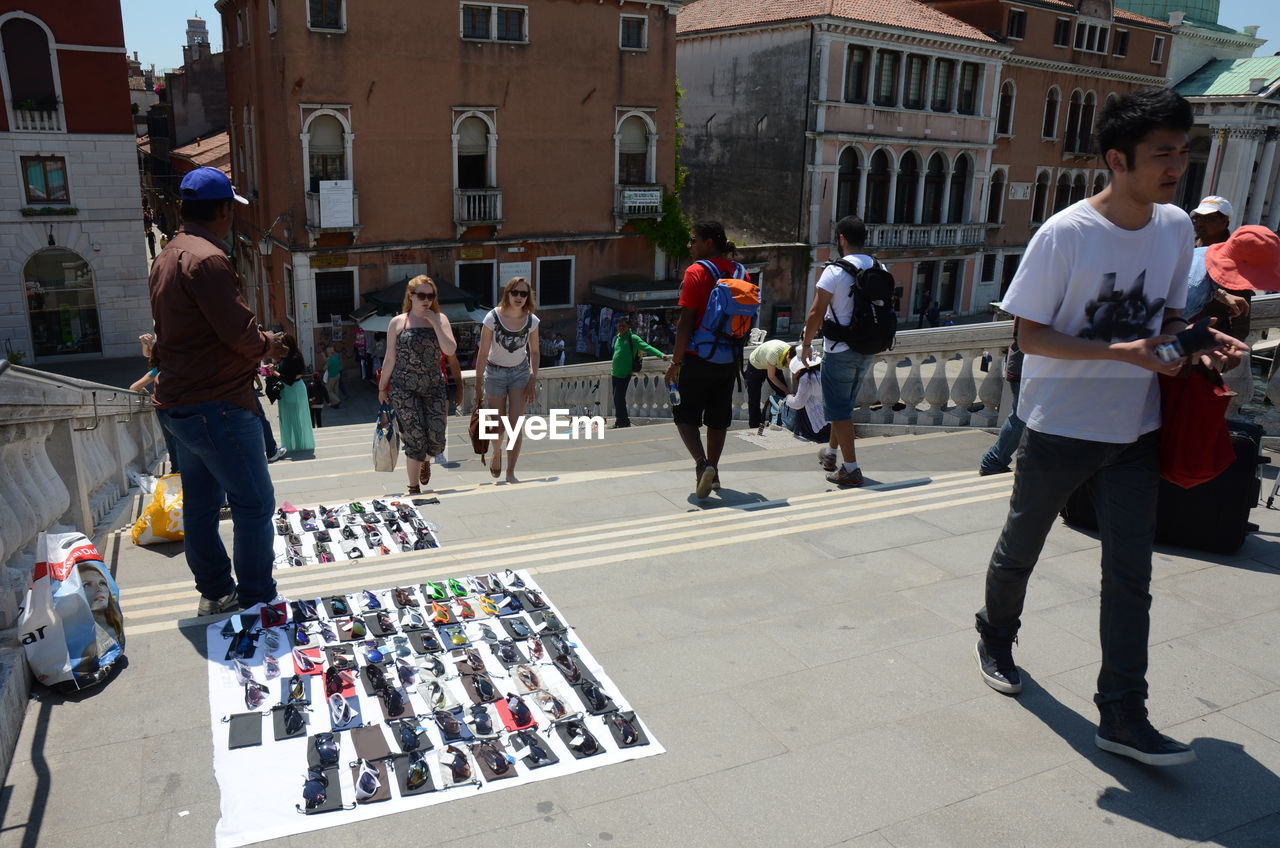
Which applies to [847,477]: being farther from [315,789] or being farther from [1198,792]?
[315,789]

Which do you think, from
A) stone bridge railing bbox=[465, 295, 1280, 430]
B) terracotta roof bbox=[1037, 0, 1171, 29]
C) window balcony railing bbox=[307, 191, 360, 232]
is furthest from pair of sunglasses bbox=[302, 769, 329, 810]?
terracotta roof bbox=[1037, 0, 1171, 29]

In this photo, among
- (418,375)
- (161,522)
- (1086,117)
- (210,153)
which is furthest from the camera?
(1086,117)

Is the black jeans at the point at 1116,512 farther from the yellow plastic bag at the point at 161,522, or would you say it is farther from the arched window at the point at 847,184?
the arched window at the point at 847,184

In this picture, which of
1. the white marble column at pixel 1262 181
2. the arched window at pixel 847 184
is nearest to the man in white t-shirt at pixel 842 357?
the arched window at pixel 847 184

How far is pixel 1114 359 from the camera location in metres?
2.83

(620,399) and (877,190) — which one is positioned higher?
(877,190)

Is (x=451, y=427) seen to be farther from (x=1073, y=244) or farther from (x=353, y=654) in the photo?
(x=1073, y=244)

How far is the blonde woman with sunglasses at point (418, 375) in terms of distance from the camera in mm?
6547

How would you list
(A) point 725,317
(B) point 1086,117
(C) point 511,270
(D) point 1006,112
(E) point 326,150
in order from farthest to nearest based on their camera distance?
(B) point 1086,117, (D) point 1006,112, (C) point 511,270, (E) point 326,150, (A) point 725,317

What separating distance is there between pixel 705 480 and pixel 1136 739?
3.09 metres

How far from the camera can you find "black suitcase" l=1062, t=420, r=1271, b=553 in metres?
4.61

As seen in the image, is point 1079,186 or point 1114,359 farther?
point 1079,186

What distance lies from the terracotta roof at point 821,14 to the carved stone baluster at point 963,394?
77.3 feet

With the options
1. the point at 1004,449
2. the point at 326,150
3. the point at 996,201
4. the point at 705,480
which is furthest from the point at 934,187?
the point at 705,480
